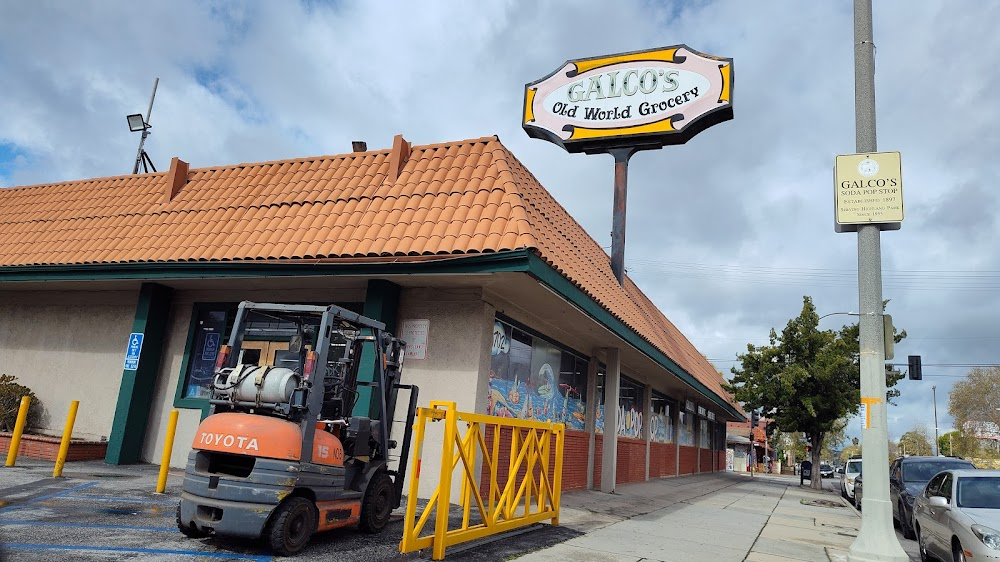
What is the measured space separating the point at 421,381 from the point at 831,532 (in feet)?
27.5

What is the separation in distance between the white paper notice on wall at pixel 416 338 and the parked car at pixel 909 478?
1022cm

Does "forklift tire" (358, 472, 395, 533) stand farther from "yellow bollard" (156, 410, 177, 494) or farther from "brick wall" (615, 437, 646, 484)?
Result: "brick wall" (615, 437, 646, 484)

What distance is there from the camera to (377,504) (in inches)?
316

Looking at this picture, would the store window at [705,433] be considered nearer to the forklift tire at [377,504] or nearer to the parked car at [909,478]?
the parked car at [909,478]

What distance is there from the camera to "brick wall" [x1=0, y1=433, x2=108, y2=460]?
41.7ft

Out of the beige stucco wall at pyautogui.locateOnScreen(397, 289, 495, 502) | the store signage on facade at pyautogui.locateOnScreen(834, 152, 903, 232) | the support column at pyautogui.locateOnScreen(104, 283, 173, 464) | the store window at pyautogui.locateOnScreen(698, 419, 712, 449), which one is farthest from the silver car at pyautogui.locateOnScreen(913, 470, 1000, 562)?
the store window at pyautogui.locateOnScreen(698, 419, 712, 449)

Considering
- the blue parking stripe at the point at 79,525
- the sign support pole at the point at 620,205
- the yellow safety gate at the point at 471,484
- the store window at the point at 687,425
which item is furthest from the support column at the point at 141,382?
the store window at the point at 687,425

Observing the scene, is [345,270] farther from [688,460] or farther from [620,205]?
[688,460]

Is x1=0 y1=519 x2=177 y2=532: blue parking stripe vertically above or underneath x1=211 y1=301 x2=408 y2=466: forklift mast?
underneath

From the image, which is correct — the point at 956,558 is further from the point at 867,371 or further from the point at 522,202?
the point at 522,202

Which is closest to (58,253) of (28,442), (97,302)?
(97,302)

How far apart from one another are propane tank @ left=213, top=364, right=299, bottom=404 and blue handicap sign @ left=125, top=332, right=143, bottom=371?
733cm

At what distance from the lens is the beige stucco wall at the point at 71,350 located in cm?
1396

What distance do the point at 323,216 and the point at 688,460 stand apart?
23509 mm
